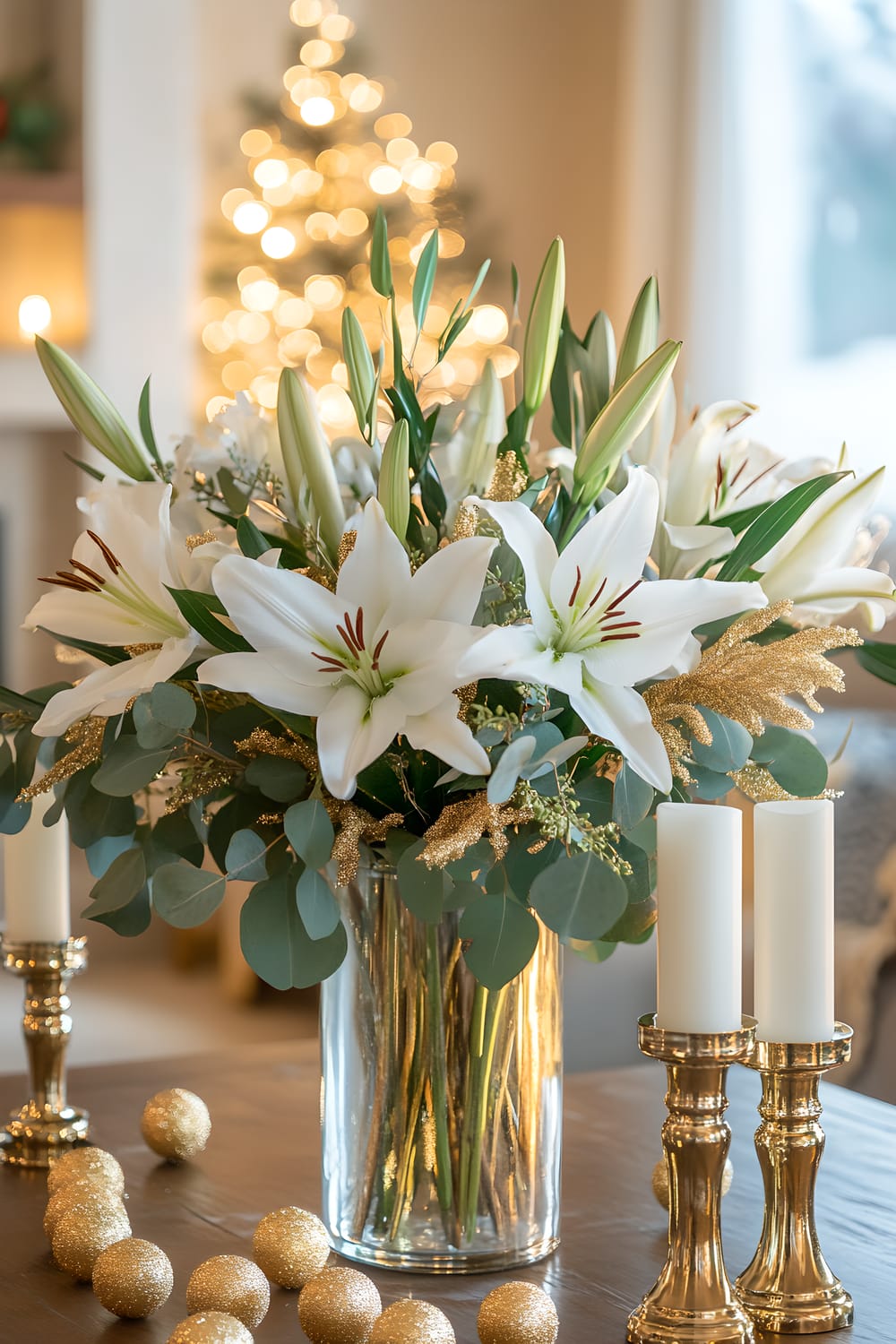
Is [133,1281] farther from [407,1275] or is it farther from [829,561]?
[829,561]

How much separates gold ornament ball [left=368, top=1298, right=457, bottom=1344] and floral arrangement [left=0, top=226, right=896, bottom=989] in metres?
0.15

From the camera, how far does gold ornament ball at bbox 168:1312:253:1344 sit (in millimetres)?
727

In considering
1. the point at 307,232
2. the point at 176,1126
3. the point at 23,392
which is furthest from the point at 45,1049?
the point at 307,232

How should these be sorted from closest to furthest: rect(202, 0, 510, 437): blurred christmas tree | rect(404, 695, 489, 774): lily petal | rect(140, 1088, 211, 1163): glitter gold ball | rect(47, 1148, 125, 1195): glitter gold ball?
rect(404, 695, 489, 774): lily petal, rect(47, 1148, 125, 1195): glitter gold ball, rect(140, 1088, 211, 1163): glitter gold ball, rect(202, 0, 510, 437): blurred christmas tree

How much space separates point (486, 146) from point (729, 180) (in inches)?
34.8

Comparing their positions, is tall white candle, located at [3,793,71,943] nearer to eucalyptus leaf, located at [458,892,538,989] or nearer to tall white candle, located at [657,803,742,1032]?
eucalyptus leaf, located at [458,892,538,989]

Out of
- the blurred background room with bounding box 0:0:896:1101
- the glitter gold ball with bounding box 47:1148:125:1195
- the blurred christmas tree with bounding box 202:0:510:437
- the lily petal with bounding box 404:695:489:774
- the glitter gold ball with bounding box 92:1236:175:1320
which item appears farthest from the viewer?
the blurred christmas tree with bounding box 202:0:510:437

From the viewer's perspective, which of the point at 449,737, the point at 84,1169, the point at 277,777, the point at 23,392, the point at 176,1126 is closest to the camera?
the point at 449,737

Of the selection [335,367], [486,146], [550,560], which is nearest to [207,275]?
[335,367]

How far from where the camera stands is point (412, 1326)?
0.73 m

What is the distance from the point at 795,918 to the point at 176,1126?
47 cm

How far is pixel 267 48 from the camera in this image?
157 inches

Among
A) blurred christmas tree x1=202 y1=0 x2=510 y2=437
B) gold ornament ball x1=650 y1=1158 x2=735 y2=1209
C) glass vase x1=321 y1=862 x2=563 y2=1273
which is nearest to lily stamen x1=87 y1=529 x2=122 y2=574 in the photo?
glass vase x1=321 y1=862 x2=563 y2=1273

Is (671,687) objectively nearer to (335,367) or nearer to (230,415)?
(230,415)
